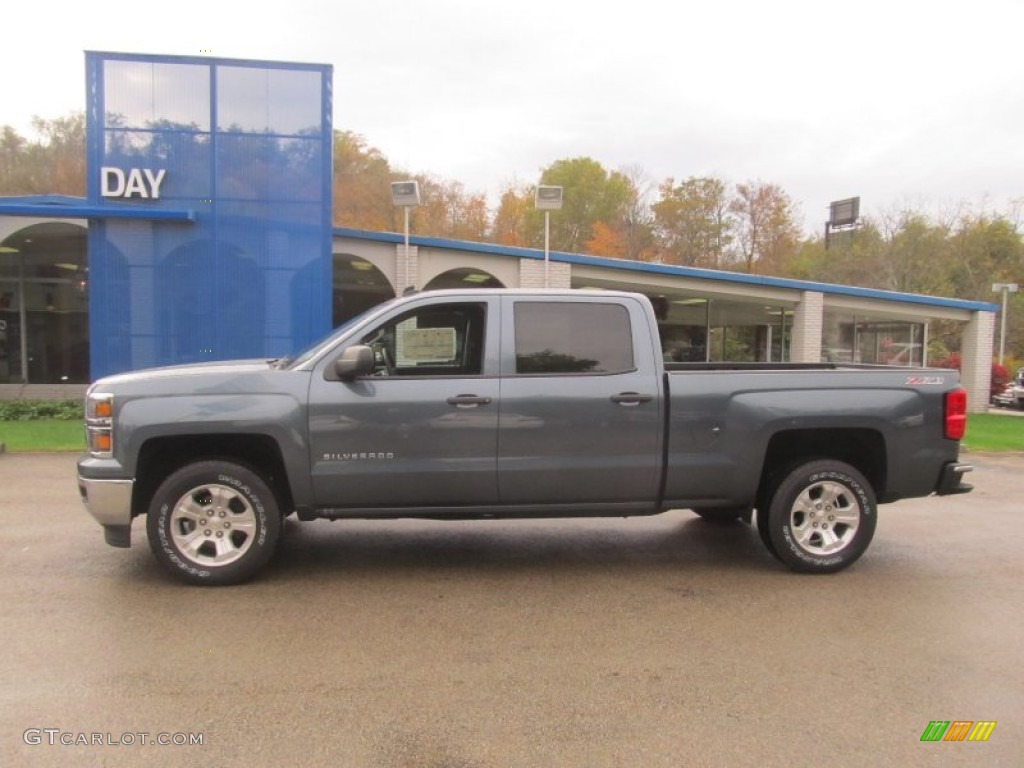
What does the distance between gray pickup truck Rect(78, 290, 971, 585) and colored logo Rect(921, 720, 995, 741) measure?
2.09 metres

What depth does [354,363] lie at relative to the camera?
16.2 feet

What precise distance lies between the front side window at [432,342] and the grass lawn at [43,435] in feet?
26.2

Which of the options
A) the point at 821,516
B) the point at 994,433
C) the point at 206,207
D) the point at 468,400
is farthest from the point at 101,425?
the point at 994,433

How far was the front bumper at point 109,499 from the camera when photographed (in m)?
4.87

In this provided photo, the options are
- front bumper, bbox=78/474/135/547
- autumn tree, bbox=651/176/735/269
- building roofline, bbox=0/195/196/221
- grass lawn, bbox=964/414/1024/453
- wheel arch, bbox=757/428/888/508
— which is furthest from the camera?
autumn tree, bbox=651/176/735/269

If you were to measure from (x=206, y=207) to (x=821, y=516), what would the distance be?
524 inches

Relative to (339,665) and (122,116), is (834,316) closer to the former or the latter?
(122,116)

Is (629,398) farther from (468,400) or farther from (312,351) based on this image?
(312,351)

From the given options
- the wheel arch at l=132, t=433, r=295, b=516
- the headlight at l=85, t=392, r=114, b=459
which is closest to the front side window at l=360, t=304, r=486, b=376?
the wheel arch at l=132, t=433, r=295, b=516

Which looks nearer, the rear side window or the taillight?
the rear side window

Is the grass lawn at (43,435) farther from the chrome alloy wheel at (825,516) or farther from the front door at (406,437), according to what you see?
the chrome alloy wheel at (825,516)

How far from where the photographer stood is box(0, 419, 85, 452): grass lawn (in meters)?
11.2

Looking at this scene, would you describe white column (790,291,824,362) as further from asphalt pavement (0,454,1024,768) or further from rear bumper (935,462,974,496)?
rear bumper (935,462,974,496)

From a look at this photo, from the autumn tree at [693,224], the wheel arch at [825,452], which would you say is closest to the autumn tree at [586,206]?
the autumn tree at [693,224]
